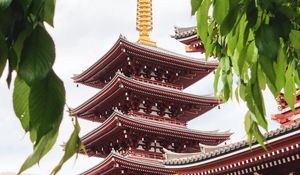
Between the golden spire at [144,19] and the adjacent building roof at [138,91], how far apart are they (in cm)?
419


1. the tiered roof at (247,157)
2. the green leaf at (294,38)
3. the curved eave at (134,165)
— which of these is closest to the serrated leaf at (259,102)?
the green leaf at (294,38)

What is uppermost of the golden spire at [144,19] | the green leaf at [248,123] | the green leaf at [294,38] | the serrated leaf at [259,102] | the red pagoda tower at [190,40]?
the golden spire at [144,19]

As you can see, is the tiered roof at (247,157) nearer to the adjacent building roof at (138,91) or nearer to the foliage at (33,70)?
the adjacent building roof at (138,91)

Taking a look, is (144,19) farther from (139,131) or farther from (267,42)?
(267,42)

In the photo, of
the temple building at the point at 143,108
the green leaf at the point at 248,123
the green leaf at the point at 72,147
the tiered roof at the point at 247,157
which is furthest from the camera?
the temple building at the point at 143,108

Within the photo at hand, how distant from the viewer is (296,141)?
35.1 ft

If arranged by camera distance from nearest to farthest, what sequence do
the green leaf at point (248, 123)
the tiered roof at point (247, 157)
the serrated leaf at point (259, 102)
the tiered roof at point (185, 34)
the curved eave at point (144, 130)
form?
1. the serrated leaf at point (259, 102)
2. the green leaf at point (248, 123)
3. the tiered roof at point (247, 157)
4. the tiered roof at point (185, 34)
5. the curved eave at point (144, 130)

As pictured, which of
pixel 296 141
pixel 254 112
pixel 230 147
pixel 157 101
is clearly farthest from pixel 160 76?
pixel 254 112

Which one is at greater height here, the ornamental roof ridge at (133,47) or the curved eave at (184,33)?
the ornamental roof ridge at (133,47)

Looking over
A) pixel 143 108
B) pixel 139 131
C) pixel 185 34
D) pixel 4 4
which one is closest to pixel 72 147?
pixel 4 4

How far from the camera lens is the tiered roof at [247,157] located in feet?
35.4

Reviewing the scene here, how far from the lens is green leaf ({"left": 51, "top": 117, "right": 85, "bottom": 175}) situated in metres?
0.93

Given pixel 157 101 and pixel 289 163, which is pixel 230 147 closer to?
pixel 289 163

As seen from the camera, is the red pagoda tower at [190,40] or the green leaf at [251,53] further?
the red pagoda tower at [190,40]
